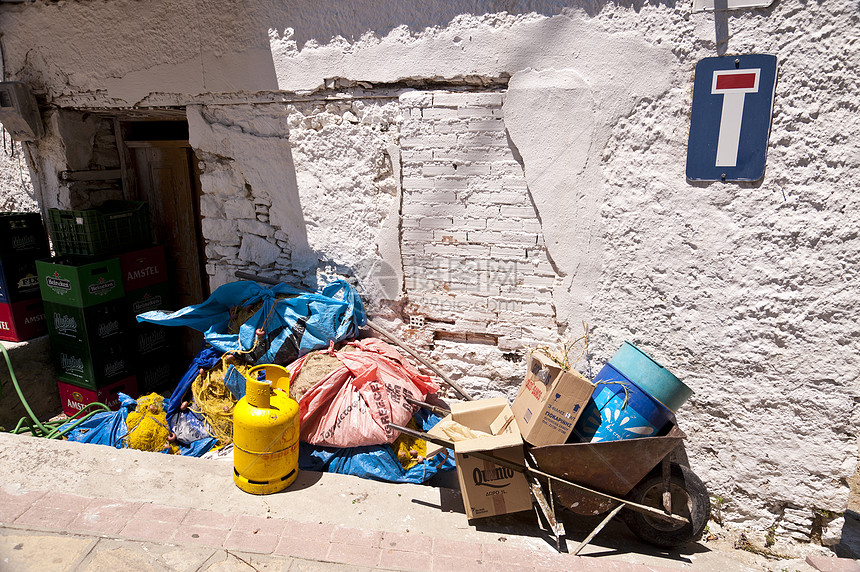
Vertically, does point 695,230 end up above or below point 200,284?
above

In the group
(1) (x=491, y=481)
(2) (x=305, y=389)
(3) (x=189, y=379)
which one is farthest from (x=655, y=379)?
(3) (x=189, y=379)

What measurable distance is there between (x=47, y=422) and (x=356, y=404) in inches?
123

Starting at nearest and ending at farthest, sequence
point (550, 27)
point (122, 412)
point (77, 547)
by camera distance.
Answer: point (77, 547) < point (550, 27) < point (122, 412)

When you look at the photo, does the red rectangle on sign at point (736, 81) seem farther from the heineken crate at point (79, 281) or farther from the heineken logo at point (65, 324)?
the heineken logo at point (65, 324)

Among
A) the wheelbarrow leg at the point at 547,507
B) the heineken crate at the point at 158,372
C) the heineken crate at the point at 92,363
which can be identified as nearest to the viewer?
the wheelbarrow leg at the point at 547,507

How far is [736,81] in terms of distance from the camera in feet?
9.75

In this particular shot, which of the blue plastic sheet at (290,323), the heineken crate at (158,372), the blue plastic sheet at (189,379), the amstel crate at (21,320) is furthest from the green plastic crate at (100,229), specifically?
the blue plastic sheet at (189,379)

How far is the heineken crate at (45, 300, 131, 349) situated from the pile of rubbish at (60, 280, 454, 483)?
0.68 metres

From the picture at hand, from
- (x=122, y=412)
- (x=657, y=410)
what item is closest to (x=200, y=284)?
(x=122, y=412)

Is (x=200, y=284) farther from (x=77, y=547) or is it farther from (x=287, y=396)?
(x=77, y=547)

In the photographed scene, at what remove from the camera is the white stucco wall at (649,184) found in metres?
2.96

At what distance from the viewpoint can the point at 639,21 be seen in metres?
3.09

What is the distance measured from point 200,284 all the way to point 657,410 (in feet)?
14.3

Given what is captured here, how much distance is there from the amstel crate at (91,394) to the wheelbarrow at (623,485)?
3.02 meters
